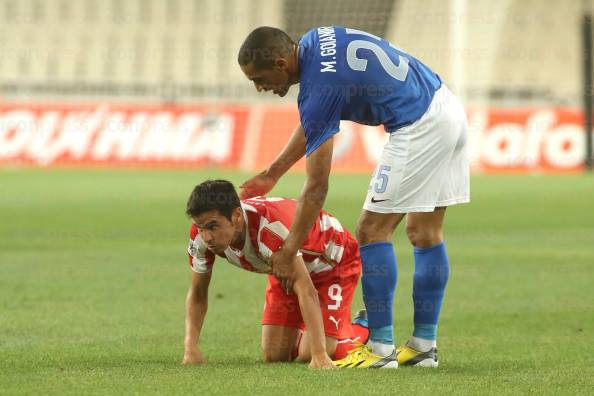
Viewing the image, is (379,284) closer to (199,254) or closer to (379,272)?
(379,272)

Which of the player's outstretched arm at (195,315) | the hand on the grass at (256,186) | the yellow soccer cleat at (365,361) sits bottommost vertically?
the yellow soccer cleat at (365,361)

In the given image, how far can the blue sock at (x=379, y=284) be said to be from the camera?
5.95 m

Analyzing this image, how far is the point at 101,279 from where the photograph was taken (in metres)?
9.70

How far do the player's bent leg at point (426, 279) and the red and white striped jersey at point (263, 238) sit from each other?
465 mm

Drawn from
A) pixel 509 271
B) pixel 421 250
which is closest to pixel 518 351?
pixel 421 250

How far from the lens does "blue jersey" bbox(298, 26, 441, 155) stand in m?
5.53

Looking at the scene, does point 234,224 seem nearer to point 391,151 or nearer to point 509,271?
point 391,151

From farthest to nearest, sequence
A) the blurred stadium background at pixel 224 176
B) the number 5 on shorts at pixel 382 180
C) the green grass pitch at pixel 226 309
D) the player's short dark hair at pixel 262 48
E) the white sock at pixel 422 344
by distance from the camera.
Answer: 1. the white sock at pixel 422 344
2. the blurred stadium background at pixel 224 176
3. the number 5 on shorts at pixel 382 180
4. the player's short dark hair at pixel 262 48
5. the green grass pitch at pixel 226 309

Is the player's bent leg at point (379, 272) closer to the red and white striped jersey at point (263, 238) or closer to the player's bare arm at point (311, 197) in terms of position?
the red and white striped jersey at point (263, 238)

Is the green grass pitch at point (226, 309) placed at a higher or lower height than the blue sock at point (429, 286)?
lower

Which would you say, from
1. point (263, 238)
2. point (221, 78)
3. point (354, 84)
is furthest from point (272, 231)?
point (221, 78)

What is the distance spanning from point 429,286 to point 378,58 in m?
1.21

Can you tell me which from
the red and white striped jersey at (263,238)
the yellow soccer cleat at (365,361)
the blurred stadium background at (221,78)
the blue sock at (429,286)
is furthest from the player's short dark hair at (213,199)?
the blurred stadium background at (221,78)

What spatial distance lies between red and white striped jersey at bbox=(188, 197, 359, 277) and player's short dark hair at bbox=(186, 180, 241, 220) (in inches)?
9.1
